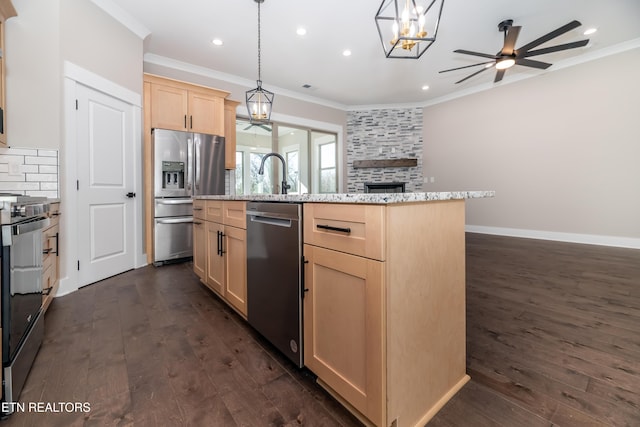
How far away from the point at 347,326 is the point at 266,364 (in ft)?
2.05

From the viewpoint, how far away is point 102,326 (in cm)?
174

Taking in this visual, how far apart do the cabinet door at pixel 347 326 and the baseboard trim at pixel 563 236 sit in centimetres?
534

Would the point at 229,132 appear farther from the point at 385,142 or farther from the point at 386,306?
the point at 386,306

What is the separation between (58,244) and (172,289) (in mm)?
972

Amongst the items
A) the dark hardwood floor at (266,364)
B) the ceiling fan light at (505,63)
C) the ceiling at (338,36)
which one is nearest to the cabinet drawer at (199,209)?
the dark hardwood floor at (266,364)

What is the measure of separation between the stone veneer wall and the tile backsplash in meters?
5.34

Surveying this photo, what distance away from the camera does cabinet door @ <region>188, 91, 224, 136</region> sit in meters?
3.72

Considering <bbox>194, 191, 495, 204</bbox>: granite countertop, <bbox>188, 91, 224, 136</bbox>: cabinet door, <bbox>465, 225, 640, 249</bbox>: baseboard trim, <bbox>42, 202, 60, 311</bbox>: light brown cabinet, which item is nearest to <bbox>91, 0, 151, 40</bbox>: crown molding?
<bbox>188, 91, 224, 136</bbox>: cabinet door

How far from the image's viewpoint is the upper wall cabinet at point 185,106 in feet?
11.3

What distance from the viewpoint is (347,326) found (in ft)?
3.22

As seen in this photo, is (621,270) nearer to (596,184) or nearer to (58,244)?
(596,184)

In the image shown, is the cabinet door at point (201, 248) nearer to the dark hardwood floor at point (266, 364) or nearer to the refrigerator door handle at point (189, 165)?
the dark hardwood floor at point (266, 364)

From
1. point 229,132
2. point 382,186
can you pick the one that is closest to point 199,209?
point 229,132

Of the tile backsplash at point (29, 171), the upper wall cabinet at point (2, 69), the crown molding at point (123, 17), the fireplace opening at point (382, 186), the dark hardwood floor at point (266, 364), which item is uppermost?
the crown molding at point (123, 17)
